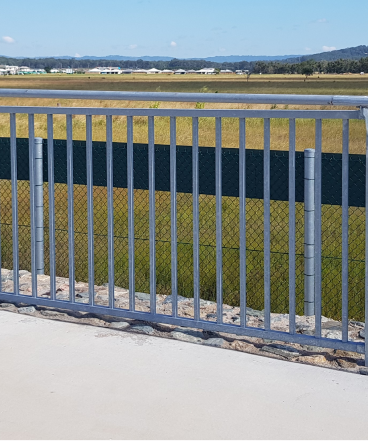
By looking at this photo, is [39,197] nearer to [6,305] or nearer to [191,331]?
[6,305]

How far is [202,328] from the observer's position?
4.47 m

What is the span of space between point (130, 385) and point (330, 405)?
0.99m

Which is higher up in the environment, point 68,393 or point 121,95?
point 121,95

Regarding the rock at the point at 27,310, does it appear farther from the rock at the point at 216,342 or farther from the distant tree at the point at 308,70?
the distant tree at the point at 308,70

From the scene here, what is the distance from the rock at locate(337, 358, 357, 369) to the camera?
4.11 metres

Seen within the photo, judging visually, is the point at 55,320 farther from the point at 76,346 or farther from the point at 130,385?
the point at 130,385

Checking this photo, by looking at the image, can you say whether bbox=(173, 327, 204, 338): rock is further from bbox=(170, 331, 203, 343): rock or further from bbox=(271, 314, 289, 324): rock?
bbox=(271, 314, 289, 324): rock

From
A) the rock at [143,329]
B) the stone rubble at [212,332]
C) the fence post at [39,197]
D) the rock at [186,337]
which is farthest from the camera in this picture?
the fence post at [39,197]

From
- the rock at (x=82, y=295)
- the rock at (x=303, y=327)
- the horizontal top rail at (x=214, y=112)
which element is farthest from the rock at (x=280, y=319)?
the horizontal top rail at (x=214, y=112)

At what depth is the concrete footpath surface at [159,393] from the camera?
3266 mm

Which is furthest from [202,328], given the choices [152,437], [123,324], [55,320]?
[152,437]

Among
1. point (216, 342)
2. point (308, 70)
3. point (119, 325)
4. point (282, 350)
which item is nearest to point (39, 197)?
point (119, 325)

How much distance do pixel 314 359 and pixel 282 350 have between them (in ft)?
0.67

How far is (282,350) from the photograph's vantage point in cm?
434
